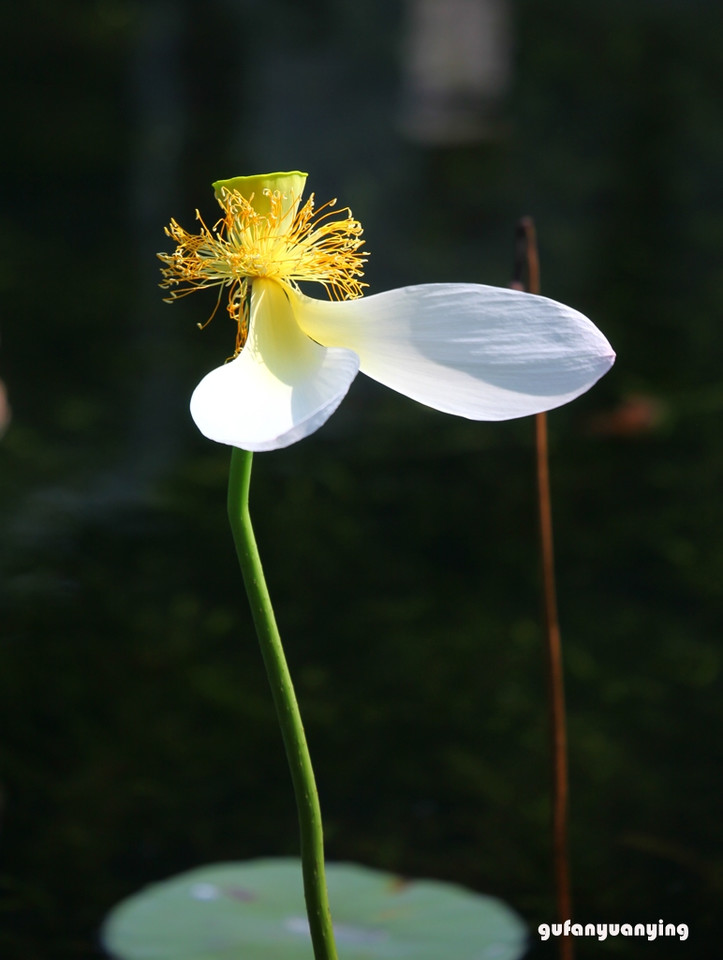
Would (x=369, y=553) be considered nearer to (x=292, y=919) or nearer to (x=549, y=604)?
(x=292, y=919)

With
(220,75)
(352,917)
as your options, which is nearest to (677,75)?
(220,75)

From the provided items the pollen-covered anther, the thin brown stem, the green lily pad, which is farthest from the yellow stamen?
the green lily pad

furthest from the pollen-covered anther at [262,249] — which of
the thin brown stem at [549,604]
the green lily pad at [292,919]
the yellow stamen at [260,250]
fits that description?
the green lily pad at [292,919]

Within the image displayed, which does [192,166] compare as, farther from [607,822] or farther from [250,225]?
[250,225]

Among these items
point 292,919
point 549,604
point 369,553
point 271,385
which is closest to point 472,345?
point 271,385

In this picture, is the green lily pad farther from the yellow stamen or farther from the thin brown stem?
the yellow stamen

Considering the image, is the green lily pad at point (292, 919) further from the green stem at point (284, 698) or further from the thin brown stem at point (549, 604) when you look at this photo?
the green stem at point (284, 698)
